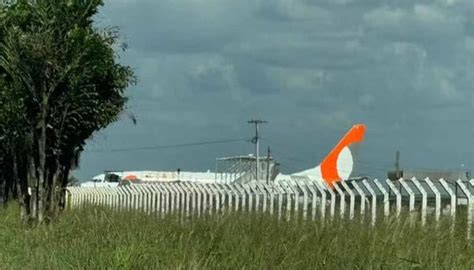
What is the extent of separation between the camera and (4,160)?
30109 millimetres

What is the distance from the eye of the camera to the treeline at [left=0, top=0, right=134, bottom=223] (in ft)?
61.9

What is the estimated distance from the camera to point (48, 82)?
62.8ft

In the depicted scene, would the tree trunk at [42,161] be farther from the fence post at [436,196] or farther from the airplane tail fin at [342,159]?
the airplane tail fin at [342,159]

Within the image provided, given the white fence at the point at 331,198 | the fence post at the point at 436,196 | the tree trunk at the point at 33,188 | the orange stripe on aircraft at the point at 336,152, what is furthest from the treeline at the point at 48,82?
the orange stripe on aircraft at the point at 336,152

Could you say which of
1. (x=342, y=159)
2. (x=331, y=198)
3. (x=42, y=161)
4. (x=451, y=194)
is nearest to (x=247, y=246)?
(x=451, y=194)

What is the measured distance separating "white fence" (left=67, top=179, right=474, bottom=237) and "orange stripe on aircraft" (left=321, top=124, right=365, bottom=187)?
71.5 ft

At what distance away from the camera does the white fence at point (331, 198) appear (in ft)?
36.2

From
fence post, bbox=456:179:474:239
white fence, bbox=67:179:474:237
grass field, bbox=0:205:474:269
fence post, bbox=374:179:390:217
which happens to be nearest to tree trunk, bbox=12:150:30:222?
white fence, bbox=67:179:474:237

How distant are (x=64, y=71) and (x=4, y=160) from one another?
1233 centimetres

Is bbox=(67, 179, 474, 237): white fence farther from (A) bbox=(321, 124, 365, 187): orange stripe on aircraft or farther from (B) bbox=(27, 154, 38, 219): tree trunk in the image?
(A) bbox=(321, 124, 365, 187): orange stripe on aircraft

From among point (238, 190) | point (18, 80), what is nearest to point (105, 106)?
point (18, 80)

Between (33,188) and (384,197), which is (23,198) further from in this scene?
(384,197)

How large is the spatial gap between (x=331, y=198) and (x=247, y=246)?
16.1 feet

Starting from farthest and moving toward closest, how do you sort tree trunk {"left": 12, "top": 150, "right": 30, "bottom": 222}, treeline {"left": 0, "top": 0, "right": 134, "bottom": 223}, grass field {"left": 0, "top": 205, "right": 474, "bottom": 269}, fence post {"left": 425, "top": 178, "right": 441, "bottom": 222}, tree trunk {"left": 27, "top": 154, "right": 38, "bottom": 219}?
tree trunk {"left": 12, "top": 150, "right": 30, "bottom": 222} < tree trunk {"left": 27, "top": 154, "right": 38, "bottom": 219} < treeline {"left": 0, "top": 0, "right": 134, "bottom": 223} < fence post {"left": 425, "top": 178, "right": 441, "bottom": 222} < grass field {"left": 0, "top": 205, "right": 474, "bottom": 269}
